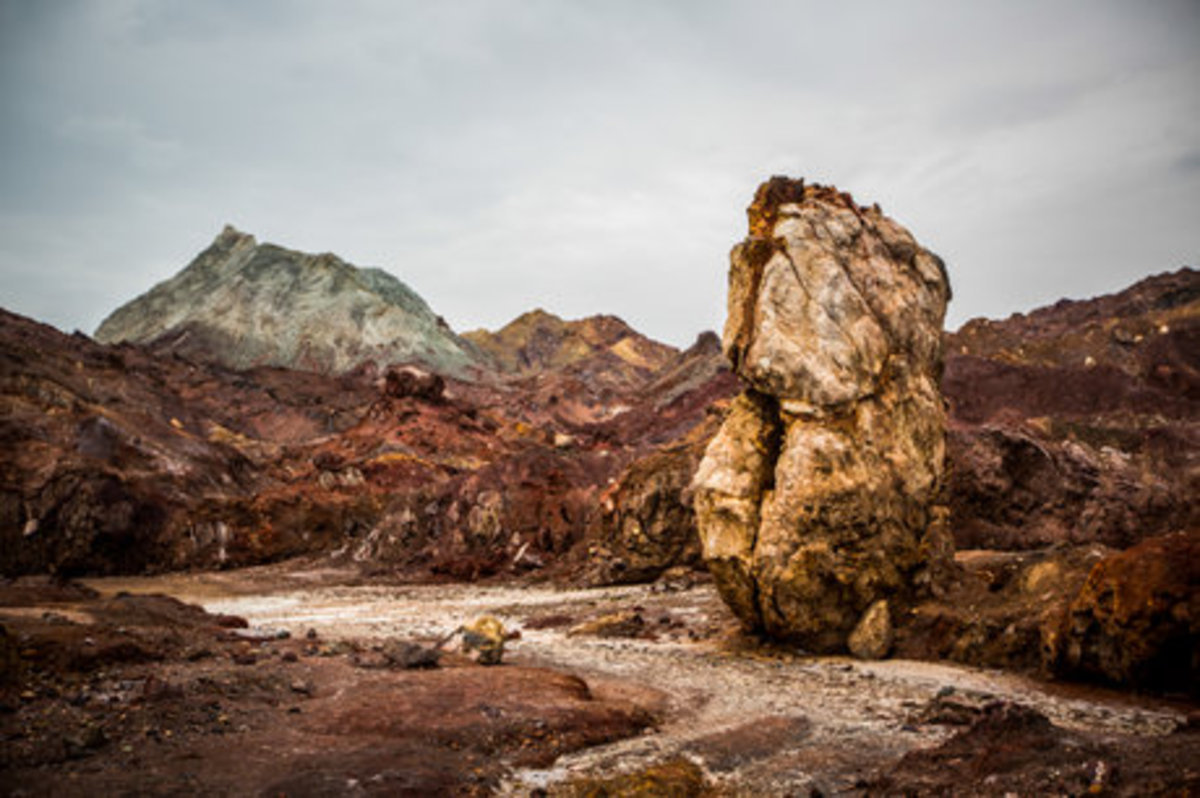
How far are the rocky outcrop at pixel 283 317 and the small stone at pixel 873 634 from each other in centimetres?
11644

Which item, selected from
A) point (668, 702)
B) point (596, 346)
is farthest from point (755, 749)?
point (596, 346)

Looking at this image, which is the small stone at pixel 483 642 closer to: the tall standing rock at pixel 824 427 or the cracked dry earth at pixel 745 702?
the cracked dry earth at pixel 745 702

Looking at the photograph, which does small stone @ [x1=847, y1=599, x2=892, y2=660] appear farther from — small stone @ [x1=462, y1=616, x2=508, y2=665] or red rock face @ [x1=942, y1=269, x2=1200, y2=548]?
red rock face @ [x1=942, y1=269, x2=1200, y2=548]

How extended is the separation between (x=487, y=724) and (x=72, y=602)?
14.8 meters

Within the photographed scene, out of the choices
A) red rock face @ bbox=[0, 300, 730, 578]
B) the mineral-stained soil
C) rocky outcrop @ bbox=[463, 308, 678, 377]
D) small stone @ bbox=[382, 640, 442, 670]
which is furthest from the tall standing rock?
rocky outcrop @ bbox=[463, 308, 678, 377]

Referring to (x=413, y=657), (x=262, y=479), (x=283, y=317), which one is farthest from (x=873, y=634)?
(x=283, y=317)

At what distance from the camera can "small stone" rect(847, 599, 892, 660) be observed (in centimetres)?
1363

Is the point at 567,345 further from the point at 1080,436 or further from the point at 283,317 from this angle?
the point at 1080,436

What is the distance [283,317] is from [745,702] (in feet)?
450

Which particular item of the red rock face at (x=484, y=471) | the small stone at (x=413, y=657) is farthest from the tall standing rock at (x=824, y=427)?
the small stone at (x=413, y=657)

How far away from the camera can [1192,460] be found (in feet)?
98.5

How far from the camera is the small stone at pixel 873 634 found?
13.6m

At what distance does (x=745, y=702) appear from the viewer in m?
10.7

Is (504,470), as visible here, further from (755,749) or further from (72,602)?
(755,749)
